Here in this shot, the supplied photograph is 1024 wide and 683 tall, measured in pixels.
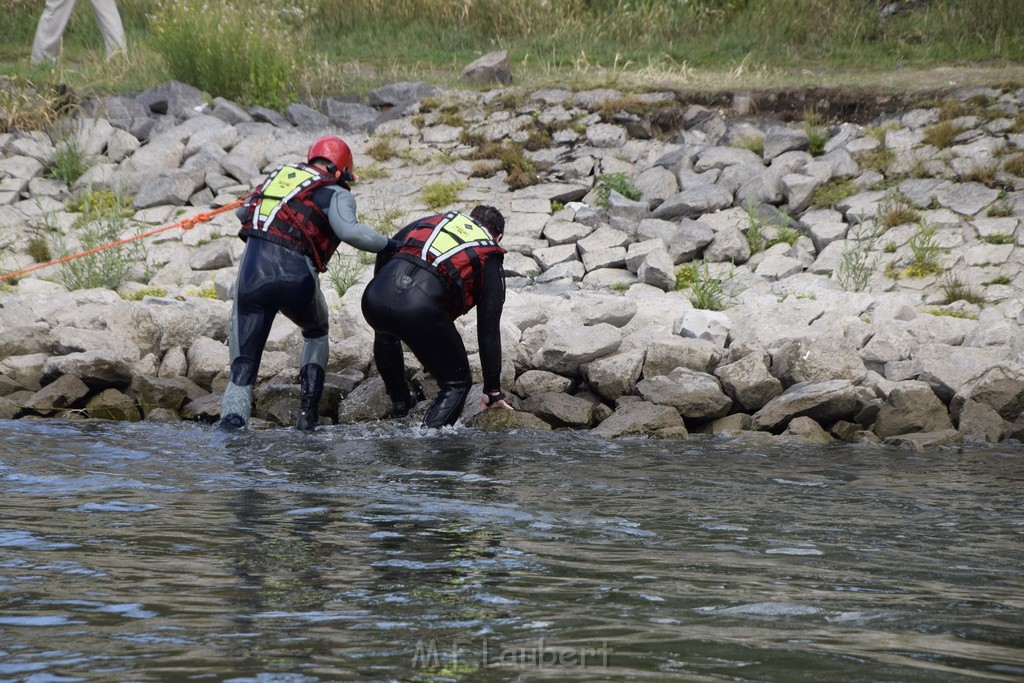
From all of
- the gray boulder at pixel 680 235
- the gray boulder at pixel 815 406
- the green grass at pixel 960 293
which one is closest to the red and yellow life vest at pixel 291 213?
the gray boulder at pixel 815 406

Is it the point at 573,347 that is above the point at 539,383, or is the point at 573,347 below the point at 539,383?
above

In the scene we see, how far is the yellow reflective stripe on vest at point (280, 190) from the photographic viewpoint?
7.05 meters

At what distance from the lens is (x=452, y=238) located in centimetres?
706

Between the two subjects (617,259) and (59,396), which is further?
(617,259)

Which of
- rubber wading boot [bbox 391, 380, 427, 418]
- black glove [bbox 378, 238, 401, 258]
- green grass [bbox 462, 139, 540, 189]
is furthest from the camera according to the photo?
green grass [bbox 462, 139, 540, 189]

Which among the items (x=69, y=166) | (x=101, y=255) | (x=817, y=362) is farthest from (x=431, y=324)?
(x=69, y=166)

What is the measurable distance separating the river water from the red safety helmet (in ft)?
5.43

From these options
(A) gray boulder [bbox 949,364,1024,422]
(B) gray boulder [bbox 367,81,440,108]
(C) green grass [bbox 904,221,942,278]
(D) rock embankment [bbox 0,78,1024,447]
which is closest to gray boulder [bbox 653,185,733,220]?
(D) rock embankment [bbox 0,78,1024,447]

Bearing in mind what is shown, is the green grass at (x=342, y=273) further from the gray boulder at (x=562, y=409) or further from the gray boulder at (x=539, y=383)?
the gray boulder at (x=562, y=409)

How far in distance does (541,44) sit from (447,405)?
9774 mm

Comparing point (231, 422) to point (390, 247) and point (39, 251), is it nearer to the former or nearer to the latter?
point (390, 247)

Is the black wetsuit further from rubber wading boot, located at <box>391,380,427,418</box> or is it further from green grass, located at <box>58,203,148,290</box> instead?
green grass, located at <box>58,203,148,290</box>

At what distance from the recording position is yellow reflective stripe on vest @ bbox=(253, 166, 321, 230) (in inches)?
277

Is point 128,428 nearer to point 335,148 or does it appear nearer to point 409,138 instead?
point 335,148
